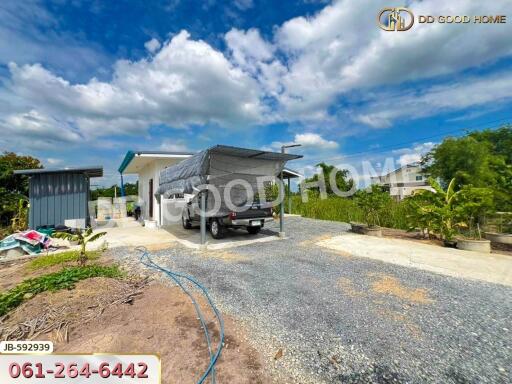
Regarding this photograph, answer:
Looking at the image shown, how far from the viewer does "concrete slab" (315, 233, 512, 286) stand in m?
4.58

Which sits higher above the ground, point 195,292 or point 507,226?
point 507,226

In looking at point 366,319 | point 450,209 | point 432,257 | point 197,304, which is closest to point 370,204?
point 450,209

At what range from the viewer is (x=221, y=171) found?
7293 mm

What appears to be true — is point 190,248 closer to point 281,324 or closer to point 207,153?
point 207,153

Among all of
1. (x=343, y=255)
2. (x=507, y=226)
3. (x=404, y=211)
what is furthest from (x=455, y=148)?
(x=343, y=255)

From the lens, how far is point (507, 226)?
7324 millimetres

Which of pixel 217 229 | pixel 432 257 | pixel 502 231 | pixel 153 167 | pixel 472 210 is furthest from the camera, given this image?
pixel 153 167

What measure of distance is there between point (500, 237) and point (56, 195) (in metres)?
15.7

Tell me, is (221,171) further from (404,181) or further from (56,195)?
(404,181)

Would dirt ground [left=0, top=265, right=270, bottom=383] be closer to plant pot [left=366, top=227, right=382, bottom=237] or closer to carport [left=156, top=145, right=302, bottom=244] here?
carport [left=156, top=145, right=302, bottom=244]

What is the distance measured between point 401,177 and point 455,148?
81.5ft

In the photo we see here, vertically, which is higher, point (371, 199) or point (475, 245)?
point (371, 199)

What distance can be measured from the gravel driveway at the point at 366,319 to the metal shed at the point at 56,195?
6.36 metres

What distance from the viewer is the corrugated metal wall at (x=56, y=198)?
8672 millimetres
